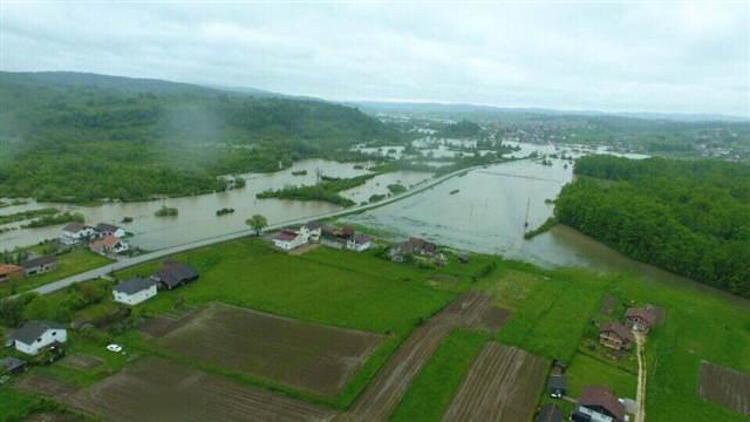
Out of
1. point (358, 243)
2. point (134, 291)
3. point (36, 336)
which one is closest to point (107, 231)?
point (134, 291)

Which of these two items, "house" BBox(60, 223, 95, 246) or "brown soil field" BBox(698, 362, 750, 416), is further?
"house" BBox(60, 223, 95, 246)

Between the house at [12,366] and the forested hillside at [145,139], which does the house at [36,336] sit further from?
the forested hillside at [145,139]

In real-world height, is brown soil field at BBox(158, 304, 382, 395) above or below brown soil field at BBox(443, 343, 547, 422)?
above

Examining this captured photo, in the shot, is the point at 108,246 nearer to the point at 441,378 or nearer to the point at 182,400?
the point at 182,400

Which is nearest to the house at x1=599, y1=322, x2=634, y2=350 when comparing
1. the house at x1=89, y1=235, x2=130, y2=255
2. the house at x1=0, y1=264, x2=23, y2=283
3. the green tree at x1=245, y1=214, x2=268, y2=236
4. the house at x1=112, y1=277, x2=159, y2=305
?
the house at x1=112, y1=277, x2=159, y2=305

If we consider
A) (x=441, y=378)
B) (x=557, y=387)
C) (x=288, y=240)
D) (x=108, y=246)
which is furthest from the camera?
(x=288, y=240)

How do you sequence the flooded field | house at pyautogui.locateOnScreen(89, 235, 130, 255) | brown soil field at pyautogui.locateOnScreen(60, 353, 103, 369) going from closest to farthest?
brown soil field at pyautogui.locateOnScreen(60, 353, 103, 369), house at pyautogui.locateOnScreen(89, 235, 130, 255), the flooded field

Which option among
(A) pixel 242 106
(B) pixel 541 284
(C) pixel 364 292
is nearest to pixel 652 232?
(B) pixel 541 284

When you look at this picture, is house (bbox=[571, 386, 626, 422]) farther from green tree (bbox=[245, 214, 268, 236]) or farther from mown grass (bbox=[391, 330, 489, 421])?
green tree (bbox=[245, 214, 268, 236])
